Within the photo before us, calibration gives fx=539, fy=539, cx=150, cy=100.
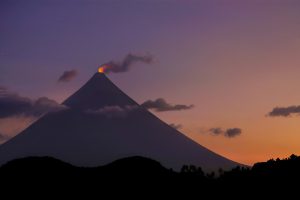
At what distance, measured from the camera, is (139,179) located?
3853cm

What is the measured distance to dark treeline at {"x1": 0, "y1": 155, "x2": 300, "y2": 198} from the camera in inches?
1431

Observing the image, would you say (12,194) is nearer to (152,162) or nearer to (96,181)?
(96,181)

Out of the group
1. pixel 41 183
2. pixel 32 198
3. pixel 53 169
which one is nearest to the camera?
pixel 32 198

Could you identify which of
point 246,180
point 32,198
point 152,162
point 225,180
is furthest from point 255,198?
point 32,198

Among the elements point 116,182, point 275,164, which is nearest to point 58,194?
point 116,182

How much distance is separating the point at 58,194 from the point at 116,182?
4471 millimetres

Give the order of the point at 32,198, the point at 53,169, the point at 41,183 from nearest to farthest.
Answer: the point at 32,198
the point at 41,183
the point at 53,169

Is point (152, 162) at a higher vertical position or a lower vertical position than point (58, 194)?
higher

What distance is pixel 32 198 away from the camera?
34.4 metres

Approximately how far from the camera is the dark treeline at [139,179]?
36344 millimetres

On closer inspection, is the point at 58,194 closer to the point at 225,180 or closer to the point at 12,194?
the point at 12,194

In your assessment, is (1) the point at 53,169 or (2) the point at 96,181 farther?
(1) the point at 53,169

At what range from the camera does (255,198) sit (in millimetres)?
34938

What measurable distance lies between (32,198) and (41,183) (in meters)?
3.13
